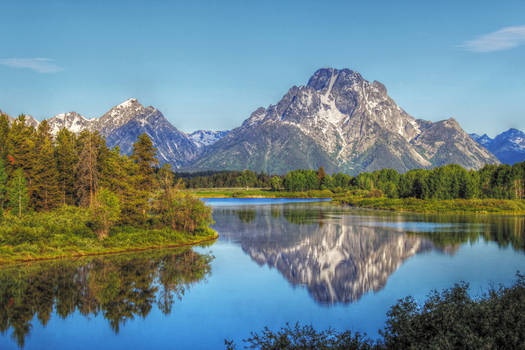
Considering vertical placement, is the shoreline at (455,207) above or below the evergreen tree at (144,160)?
below

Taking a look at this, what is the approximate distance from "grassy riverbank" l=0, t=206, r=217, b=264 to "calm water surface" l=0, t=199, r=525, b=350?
2.63 m

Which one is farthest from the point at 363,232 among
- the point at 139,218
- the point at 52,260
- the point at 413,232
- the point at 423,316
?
the point at 423,316

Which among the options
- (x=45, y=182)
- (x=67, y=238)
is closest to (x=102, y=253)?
(x=67, y=238)

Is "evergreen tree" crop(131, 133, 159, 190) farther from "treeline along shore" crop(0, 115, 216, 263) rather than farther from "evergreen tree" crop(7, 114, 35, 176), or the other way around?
"evergreen tree" crop(7, 114, 35, 176)

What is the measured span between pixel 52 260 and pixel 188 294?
18.0 meters

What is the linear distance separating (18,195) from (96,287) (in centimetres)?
3170

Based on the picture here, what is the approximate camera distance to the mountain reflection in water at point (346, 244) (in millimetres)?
39325

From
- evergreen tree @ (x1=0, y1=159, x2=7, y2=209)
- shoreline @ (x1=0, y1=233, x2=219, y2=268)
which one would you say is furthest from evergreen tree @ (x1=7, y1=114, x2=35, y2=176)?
shoreline @ (x1=0, y1=233, x2=219, y2=268)

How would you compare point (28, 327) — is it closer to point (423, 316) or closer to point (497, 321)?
point (423, 316)

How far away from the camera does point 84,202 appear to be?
6900 cm

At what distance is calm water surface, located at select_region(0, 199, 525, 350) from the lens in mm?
26438

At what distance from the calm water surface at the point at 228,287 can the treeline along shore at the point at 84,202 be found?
3995 millimetres

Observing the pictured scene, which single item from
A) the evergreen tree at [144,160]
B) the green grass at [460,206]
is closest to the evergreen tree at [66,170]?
the evergreen tree at [144,160]

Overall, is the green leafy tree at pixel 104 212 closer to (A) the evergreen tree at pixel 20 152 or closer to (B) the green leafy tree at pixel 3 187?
(B) the green leafy tree at pixel 3 187
